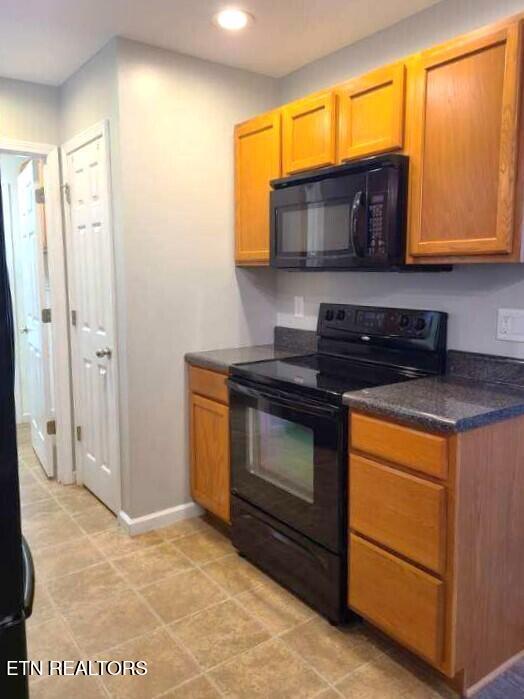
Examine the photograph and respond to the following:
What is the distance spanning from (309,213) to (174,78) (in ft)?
3.28

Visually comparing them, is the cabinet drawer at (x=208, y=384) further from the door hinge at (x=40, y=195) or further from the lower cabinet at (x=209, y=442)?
the door hinge at (x=40, y=195)

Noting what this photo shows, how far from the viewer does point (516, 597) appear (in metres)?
1.83

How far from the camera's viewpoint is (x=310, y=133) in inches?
94.5

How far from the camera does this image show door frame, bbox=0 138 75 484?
318 centimetres

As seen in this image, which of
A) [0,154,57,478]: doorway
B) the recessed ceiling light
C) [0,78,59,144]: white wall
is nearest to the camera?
the recessed ceiling light

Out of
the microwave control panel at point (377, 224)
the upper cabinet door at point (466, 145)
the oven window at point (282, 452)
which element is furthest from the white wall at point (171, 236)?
the upper cabinet door at point (466, 145)

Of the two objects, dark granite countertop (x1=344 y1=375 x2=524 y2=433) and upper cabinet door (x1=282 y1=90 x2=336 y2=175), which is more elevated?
upper cabinet door (x1=282 y1=90 x2=336 y2=175)

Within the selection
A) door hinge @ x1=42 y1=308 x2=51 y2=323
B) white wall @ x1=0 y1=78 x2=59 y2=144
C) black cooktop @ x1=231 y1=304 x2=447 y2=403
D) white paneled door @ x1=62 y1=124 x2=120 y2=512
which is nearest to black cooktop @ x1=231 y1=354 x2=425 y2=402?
black cooktop @ x1=231 y1=304 x2=447 y2=403

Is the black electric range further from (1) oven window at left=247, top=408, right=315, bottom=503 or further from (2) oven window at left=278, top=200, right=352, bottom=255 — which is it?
(2) oven window at left=278, top=200, right=352, bottom=255

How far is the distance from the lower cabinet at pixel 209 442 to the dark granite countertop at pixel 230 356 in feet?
0.14

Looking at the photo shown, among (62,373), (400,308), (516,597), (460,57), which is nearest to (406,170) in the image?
(460,57)

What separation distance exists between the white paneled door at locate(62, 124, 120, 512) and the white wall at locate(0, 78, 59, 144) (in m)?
0.18

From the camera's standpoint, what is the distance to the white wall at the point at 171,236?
8.57ft

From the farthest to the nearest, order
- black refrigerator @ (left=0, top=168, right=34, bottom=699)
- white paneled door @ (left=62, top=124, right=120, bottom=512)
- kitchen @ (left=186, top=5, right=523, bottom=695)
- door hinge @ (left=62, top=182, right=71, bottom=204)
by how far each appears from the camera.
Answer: door hinge @ (left=62, top=182, right=71, bottom=204) → white paneled door @ (left=62, top=124, right=120, bottom=512) → kitchen @ (left=186, top=5, right=523, bottom=695) → black refrigerator @ (left=0, top=168, right=34, bottom=699)
